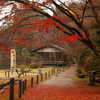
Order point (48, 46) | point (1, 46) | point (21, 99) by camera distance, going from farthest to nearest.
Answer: point (48, 46)
point (1, 46)
point (21, 99)

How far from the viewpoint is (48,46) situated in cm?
3309

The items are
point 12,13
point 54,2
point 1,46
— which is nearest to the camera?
point 54,2

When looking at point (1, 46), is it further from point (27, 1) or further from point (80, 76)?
point (80, 76)

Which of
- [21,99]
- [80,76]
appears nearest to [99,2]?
[80,76]

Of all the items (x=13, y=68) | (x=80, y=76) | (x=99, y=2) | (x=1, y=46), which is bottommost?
(x=80, y=76)

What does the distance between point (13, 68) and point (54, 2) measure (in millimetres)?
4393

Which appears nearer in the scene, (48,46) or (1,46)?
(1,46)

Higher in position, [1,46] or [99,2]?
[99,2]

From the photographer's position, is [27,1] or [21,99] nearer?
[21,99]

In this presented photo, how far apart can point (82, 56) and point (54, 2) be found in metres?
12.7

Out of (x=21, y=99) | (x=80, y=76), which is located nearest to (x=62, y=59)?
(x=80, y=76)

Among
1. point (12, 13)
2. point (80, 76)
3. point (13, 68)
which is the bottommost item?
point (80, 76)

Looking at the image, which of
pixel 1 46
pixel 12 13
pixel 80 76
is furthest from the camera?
pixel 80 76

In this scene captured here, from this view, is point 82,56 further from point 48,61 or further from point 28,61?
point 28,61
